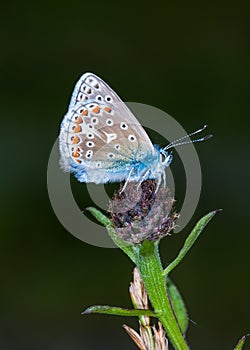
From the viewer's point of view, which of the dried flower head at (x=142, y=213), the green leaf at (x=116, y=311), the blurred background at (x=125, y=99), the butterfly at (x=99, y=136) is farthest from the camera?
the blurred background at (x=125, y=99)

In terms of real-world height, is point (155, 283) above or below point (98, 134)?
below

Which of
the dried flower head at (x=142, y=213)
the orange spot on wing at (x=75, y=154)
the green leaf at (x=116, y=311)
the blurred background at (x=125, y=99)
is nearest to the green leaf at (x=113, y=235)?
the dried flower head at (x=142, y=213)

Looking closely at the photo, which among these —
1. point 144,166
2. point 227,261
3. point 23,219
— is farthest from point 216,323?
point 144,166

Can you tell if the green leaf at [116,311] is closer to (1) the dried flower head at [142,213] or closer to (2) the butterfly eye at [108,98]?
(1) the dried flower head at [142,213]

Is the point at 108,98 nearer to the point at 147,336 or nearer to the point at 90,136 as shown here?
the point at 90,136

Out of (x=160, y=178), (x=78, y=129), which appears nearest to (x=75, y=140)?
(x=78, y=129)

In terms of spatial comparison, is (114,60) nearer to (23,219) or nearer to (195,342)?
(23,219)

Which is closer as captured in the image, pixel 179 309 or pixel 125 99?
pixel 179 309

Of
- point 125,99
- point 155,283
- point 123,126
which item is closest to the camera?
point 155,283

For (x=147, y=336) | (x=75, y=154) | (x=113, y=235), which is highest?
(x=75, y=154)
